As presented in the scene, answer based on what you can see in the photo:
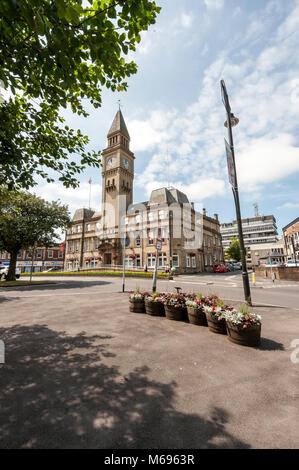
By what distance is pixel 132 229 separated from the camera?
1555 inches

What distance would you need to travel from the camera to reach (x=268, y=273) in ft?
86.5

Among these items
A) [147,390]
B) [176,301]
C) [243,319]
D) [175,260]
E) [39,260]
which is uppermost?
[39,260]

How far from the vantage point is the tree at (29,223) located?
2056 centimetres

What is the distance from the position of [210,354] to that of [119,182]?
139 ft

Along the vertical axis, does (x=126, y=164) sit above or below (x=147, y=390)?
above

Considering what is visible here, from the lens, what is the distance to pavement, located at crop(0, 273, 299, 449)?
2.19 m

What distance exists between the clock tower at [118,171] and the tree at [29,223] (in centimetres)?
1838

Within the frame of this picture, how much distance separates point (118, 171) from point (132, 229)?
45.6 feet

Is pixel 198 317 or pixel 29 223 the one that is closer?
pixel 198 317

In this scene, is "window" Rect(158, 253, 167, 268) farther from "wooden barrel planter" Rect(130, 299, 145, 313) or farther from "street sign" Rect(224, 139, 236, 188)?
"wooden barrel planter" Rect(130, 299, 145, 313)

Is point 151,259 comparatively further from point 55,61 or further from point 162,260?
point 55,61

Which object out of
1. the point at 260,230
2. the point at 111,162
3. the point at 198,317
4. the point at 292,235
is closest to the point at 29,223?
the point at 198,317

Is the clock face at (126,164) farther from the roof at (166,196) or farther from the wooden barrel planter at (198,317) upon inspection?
the wooden barrel planter at (198,317)

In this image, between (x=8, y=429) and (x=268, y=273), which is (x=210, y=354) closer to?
(x=8, y=429)
